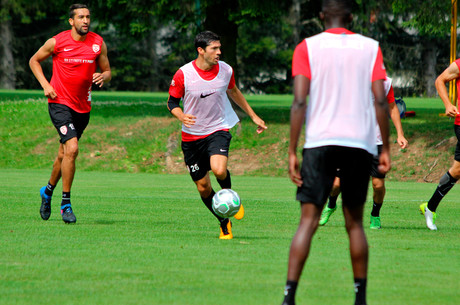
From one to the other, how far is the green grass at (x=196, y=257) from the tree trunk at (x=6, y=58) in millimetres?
47185

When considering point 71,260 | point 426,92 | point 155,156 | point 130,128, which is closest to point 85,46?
point 71,260

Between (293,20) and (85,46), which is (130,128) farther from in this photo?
(293,20)

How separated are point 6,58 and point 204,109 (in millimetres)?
51930

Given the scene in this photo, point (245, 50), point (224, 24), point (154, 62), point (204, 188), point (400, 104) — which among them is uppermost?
point (204, 188)

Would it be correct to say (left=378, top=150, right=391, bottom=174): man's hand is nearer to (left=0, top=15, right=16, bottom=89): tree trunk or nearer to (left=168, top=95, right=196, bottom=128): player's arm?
(left=168, top=95, right=196, bottom=128): player's arm

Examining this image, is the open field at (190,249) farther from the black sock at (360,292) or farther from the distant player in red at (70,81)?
the distant player in red at (70,81)

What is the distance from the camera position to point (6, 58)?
194 feet

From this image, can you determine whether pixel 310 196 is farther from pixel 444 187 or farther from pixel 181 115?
pixel 444 187

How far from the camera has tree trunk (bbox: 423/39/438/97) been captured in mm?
60250

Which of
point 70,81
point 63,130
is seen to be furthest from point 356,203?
point 70,81

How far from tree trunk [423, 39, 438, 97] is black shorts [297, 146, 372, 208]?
184ft

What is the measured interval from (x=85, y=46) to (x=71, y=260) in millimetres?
4007

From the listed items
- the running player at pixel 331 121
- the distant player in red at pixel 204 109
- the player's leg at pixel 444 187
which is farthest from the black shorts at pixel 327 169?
the player's leg at pixel 444 187

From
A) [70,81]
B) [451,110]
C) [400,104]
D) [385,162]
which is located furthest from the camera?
[400,104]
